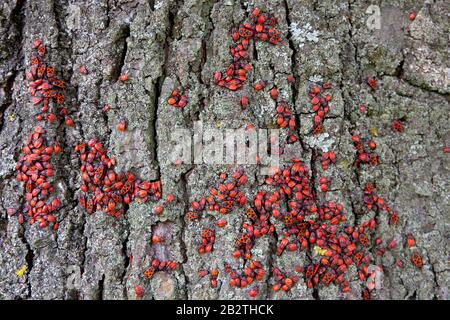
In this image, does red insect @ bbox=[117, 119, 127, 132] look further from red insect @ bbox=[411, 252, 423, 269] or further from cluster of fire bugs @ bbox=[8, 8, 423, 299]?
red insect @ bbox=[411, 252, 423, 269]

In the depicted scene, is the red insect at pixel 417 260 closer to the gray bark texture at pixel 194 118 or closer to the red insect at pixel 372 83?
the gray bark texture at pixel 194 118

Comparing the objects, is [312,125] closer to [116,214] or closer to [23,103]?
[116,214]

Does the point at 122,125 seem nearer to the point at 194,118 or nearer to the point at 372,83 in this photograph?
the point at 194,118

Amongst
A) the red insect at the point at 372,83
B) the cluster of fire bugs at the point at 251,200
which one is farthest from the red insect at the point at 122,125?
the red insect at the point at 372,83

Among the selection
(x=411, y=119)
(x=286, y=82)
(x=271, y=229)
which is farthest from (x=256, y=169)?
(x=411, y=119)

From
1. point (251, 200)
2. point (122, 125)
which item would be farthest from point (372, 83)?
point (122, 125)

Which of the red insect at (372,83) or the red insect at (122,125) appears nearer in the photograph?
the red insect at (122,125)

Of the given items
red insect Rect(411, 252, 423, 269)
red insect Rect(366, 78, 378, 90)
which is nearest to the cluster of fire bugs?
red insect Rect(411, 252, 423, 269)
